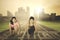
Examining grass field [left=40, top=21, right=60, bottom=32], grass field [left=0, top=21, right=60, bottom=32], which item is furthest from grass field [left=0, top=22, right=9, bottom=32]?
grass field [left=40, top=21, right=60, bottom=32]

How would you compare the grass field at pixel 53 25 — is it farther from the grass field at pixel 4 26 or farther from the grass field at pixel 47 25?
the grass field at pixel 4 26

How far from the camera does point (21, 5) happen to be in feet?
6.77

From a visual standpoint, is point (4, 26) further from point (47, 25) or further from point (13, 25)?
point (47, 25)

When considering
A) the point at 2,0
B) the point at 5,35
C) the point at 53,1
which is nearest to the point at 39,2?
the point at 53,1

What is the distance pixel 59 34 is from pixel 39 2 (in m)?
0.53

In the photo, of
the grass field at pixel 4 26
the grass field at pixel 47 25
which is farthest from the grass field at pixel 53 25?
the grass field at pixel 4 26

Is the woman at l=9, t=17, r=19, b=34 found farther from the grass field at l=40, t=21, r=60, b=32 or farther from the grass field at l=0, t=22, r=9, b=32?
the grass field at l=40, t=21, r=60, b=32

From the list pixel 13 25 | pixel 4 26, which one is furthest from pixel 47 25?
pixel 4 26

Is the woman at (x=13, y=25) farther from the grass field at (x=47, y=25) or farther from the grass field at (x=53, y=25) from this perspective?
the grass field at (x=53, y=25)

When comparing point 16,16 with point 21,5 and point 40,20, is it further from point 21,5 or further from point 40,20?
point 40,20

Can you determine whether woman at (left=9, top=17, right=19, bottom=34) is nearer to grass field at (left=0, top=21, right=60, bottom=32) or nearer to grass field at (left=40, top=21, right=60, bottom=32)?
grass field at (left=0, top=21, right=60, bottom=32)

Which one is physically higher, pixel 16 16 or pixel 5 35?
pixel 16 16

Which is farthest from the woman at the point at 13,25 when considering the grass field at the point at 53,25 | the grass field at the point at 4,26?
the grass field at the point at 53,25

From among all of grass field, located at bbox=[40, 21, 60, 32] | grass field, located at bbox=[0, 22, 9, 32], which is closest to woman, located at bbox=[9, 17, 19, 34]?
grass field, located at bbox=[0, 22, 9, 32]
